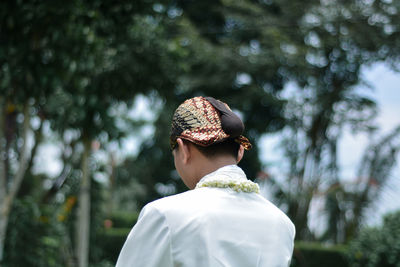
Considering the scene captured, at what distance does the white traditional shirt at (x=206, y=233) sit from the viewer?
146 centimetres

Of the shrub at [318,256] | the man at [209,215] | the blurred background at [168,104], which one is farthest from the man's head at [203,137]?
the shrub at [318,256]

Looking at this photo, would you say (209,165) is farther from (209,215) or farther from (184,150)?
(209,215)

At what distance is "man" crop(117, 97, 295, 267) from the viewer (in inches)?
57.9

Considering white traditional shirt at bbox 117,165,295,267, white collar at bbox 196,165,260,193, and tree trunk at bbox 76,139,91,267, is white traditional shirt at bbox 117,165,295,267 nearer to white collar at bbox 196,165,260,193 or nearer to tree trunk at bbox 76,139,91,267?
white collar at bbox 196,165,260,193

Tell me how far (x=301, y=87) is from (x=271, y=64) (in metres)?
1.38

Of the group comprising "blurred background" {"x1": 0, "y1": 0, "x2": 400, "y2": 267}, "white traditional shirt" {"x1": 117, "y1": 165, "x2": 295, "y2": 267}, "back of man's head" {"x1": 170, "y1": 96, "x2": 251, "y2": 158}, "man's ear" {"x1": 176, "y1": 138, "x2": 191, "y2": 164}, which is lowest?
"blurred background" {"x1": 0, "y1": 0, "x2": 400, "y2": 267}

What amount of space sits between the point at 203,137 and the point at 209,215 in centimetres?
24

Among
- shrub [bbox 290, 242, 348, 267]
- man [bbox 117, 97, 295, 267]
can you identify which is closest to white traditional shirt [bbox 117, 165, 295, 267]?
man [bbox 117, 97, 295, 267]

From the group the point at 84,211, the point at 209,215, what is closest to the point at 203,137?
the point at 209,215

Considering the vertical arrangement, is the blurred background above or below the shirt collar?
below

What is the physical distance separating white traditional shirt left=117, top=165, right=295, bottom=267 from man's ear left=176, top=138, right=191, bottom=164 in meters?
0.09

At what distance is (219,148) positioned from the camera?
5.54 feet

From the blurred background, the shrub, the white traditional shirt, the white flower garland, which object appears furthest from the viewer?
the shrub

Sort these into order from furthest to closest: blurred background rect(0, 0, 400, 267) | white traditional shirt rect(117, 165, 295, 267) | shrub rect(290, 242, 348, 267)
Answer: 1. shrub rect(290, 242, 348, 267)
2. blurred background rect(0, 0, 400, 267)
3. white traditional shirt rect(117, 165, 295, 267)
